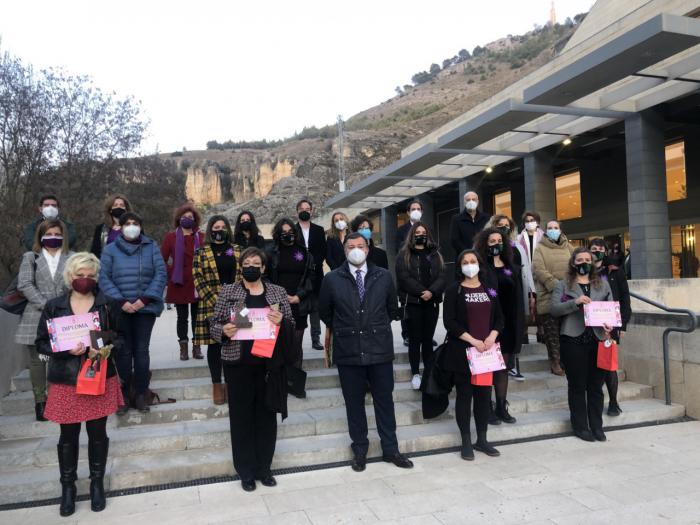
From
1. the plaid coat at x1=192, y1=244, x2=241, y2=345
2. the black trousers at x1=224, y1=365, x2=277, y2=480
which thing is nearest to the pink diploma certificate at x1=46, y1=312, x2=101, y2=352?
the black trousers at x1=224, y1=365, x2=277, y2=480

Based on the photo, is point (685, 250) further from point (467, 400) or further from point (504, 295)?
point (467, 400)

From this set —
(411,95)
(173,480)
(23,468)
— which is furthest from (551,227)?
(411,95)

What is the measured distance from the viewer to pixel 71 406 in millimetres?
3719

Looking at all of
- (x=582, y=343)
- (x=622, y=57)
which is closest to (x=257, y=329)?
(x=582, y=343)

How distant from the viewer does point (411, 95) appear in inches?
3583

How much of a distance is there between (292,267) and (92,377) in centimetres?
252

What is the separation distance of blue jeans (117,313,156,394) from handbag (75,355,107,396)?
1.20 m

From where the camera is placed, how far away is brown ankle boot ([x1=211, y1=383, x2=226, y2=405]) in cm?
532

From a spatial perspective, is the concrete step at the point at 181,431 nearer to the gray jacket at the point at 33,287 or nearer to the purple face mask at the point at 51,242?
the gray jacket at the point at 33,287

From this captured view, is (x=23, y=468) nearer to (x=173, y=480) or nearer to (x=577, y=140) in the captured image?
(x=173, y=480)

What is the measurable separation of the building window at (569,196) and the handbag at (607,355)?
15.0 metres

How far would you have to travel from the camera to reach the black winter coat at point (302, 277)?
5.67 m

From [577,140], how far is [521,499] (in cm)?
1310

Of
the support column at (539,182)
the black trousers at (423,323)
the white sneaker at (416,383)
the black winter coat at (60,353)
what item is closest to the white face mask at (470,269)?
the black trousers at (423,323)
